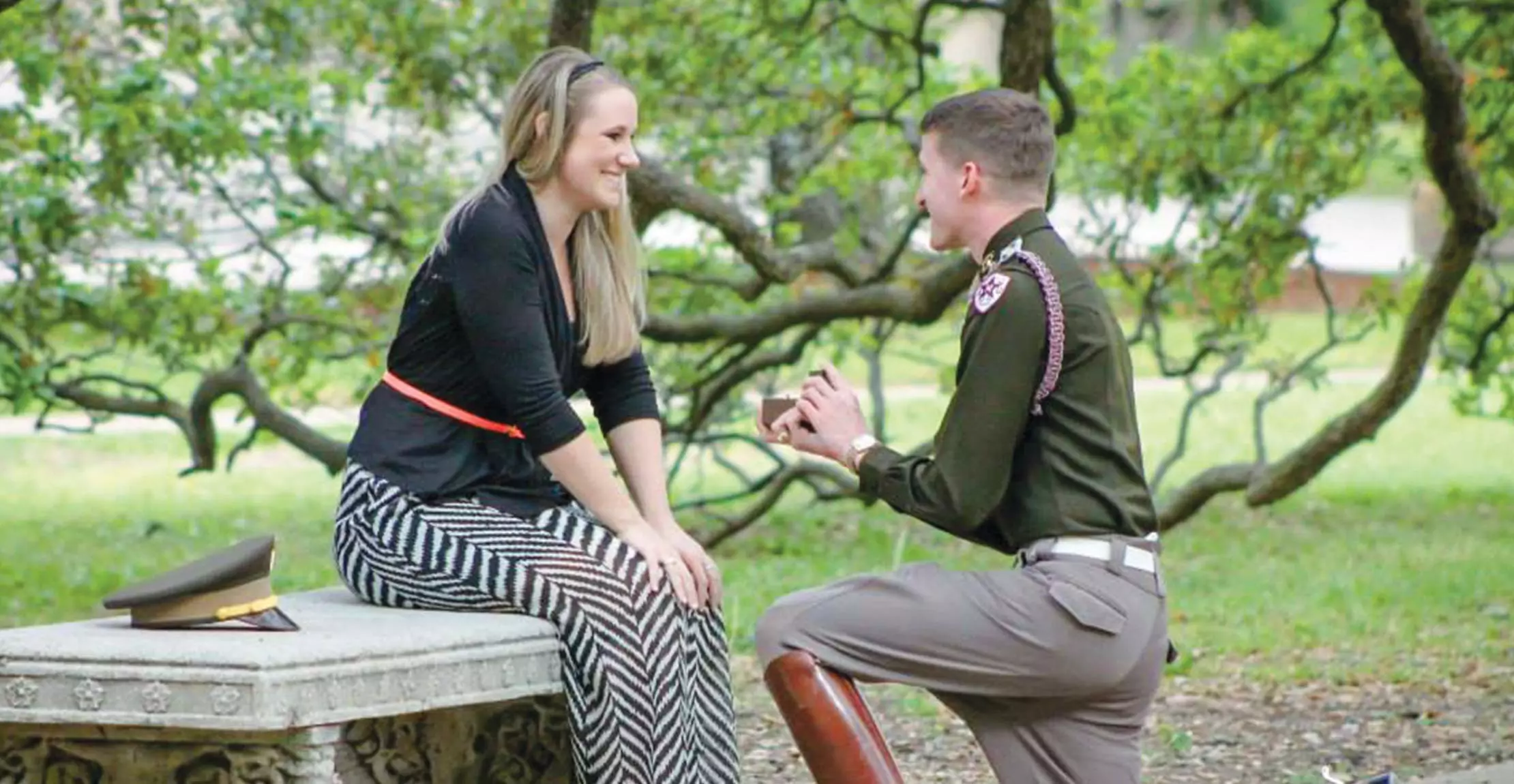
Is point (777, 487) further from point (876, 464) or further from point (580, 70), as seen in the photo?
point (876, 464)

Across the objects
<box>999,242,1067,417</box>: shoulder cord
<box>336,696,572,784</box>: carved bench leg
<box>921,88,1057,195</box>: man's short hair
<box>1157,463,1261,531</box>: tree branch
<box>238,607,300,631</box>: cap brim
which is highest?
<box>921,88,1057,195</box>: man's short hair

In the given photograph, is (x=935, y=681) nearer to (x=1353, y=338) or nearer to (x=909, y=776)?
(x=909, y=776)

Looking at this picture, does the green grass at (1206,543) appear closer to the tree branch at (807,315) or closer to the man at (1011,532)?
the tree branch at (807,315)

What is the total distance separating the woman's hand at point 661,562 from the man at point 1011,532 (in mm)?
257

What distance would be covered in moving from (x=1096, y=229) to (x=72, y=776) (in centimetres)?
1031

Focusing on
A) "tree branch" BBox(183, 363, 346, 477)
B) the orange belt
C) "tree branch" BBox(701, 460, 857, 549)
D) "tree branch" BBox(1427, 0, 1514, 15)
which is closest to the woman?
the orange belt

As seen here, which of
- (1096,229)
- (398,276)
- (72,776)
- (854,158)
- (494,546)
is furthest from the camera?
(1096,229)

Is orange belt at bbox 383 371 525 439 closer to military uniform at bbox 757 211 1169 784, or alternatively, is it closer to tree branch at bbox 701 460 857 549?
military uniform at bbox 757 211 1169 784

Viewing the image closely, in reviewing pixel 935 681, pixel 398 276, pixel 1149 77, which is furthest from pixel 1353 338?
pixel 935 681

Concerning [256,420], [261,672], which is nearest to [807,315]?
[256,420]

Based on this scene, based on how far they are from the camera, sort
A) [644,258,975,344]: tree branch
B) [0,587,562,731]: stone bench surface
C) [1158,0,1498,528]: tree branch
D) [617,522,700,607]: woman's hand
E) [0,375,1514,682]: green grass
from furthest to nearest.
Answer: [644,258,975,344]: tree branch → [0,375,1514,682]: green grass → [1158,0,1498,528]: tree branch → [617,522,700,607]: woman's hand → [0,587,562,731]: stone bench surface

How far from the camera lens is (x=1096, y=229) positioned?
46.0 feet

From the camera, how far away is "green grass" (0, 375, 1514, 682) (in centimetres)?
923

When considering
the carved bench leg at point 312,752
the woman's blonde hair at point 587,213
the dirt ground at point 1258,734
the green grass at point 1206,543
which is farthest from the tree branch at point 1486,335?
the carved bench leg at point 312,752
